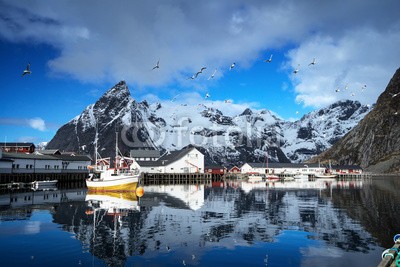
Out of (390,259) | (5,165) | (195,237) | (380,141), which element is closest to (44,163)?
(5,165)

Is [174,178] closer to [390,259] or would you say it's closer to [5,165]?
[5,165]

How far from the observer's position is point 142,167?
122 m

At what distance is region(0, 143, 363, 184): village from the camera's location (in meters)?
77.0

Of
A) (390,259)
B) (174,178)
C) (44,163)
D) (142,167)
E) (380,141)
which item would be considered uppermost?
(380,141)

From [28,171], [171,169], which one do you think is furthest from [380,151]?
[28,171]

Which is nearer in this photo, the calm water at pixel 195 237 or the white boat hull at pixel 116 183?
the calm water at pixel 195 237

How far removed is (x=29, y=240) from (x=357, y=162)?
194776 millimetres

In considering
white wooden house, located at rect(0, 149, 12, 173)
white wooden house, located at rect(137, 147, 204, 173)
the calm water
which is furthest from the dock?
white wooden house, located at rect(137, 147, 204, 173)

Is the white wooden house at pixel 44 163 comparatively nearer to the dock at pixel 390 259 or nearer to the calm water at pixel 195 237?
the calm water at pixel 195 237

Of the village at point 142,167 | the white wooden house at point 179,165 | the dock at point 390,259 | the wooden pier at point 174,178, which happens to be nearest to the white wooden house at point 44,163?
the village at point 142,167

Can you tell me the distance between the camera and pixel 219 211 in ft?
114

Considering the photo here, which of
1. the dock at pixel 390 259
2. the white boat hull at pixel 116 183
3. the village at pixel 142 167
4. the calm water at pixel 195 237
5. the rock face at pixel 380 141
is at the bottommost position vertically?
the calm water at pixel 195 237

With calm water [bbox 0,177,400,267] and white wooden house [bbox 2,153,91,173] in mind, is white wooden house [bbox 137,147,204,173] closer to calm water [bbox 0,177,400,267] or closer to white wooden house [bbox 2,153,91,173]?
white wooden house [bbox 2,153,91,173]

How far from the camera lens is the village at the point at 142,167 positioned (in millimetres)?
77000
